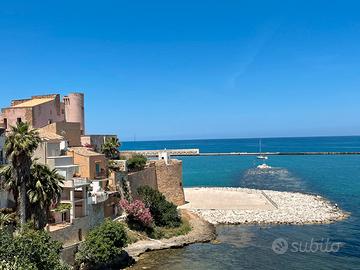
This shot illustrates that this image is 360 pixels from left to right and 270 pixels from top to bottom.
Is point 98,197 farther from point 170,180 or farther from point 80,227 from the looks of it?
point 170,180

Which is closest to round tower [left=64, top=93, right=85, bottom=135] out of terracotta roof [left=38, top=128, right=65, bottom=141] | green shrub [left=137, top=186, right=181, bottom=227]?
terracotta roof [left=38, top=128, right=65, bottom=141]

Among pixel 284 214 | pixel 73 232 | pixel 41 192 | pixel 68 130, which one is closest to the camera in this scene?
pixel 41 192

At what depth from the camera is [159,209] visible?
39.2m

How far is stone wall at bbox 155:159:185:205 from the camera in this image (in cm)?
4728

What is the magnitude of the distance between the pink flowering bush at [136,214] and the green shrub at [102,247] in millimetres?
6018

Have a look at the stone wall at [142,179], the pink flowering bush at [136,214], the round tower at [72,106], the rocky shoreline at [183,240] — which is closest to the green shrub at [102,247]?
the rocky shoreline at [183,240]

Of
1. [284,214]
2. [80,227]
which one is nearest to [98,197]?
[80,227]

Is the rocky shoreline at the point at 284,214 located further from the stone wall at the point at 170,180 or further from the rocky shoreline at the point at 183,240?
the stone wall at the point at 170,180

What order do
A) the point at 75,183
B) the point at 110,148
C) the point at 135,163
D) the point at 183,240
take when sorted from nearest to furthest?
the point at 75,183, the point at 183,240, the point at 135,163, the point at 110,148

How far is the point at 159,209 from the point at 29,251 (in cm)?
1951

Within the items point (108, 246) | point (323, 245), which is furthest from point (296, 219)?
point (108, 246)

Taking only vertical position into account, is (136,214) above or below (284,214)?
above

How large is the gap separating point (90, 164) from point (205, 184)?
1733 inches

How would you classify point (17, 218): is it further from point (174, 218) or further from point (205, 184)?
point (205, 184)
